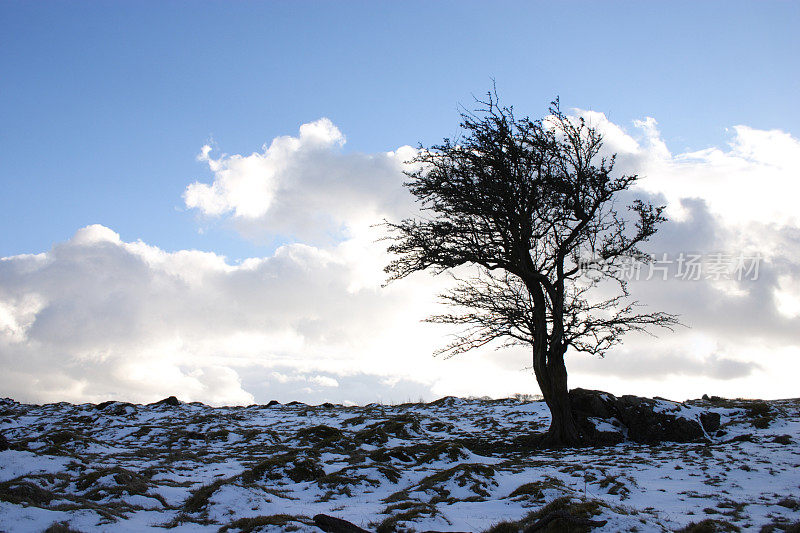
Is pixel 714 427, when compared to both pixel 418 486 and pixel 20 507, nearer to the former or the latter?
pixel 418 486

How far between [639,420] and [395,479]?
33.6 ft

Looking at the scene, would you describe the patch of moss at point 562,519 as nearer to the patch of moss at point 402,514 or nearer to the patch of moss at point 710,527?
the patch of moss at point 710,527

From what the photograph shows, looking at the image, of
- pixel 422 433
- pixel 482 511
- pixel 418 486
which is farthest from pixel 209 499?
pixel 422 433

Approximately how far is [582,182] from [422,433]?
10513mm

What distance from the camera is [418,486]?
422 inches

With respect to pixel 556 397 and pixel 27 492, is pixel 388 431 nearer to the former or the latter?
pixel 556 397

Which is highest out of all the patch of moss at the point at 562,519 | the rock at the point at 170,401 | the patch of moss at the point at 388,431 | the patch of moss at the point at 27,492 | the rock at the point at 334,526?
the patch of moss at the point at 562,519

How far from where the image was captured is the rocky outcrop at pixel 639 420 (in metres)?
17.2

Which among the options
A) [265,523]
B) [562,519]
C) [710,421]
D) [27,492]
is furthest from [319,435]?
[562,519]

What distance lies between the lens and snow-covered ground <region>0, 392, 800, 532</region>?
7.89 meters

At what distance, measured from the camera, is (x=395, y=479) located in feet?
37.9

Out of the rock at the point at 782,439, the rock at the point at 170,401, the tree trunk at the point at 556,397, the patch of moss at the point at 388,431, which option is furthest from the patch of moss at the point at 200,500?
the rock at the point at 170,401

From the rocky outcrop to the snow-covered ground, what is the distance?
699 mm

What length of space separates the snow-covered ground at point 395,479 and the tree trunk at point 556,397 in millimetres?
1101
